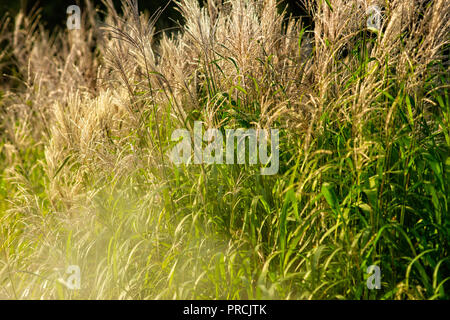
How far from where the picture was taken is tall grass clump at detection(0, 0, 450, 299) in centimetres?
233

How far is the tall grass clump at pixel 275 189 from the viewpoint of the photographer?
2326 mm

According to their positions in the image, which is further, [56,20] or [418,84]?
[56,20]

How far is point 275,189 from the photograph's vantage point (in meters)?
2.58

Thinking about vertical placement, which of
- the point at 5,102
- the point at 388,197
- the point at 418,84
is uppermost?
the point at 5,102

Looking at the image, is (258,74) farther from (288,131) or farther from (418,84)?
(418,84)

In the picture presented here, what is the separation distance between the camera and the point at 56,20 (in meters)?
A: 7.60

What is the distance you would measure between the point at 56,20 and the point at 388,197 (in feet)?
21.1

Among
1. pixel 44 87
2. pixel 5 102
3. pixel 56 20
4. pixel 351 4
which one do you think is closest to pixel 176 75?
pixel 351 4

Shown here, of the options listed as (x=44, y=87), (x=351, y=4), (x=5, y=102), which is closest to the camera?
(x=351, y=4)

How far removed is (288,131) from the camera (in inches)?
107
